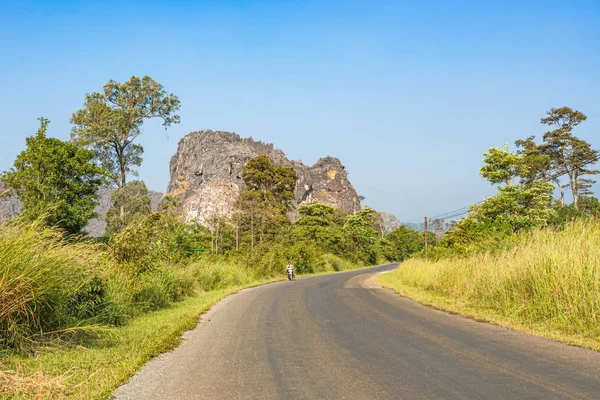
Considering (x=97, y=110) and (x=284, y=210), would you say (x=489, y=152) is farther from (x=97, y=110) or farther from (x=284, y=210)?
(x=284, y=210)

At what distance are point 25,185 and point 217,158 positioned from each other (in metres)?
112

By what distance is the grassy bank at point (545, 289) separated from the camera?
30.8 feet

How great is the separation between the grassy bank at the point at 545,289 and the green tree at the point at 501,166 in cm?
1839

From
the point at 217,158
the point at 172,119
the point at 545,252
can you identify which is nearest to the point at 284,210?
the point at 172,119

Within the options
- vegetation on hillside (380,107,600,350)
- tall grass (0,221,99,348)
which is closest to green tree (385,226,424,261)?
vegetation on hillside (380,107,600,350)

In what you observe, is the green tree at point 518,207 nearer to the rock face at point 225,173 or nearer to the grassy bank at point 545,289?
the grassy bank at point 545,289

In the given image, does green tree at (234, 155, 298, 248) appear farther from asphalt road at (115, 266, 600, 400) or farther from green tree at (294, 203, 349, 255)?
asphalt road at (115, 266, 600, 400)

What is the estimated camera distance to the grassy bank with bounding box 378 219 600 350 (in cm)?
938

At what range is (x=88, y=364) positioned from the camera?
273 inches

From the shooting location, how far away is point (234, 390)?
5605mm

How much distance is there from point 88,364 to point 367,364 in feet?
13.2

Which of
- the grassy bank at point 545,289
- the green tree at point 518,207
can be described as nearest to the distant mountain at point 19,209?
the grassy bank at point 545,289

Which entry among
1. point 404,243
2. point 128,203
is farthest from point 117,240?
point 404,243

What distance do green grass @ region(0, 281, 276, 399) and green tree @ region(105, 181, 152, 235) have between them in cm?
2756
